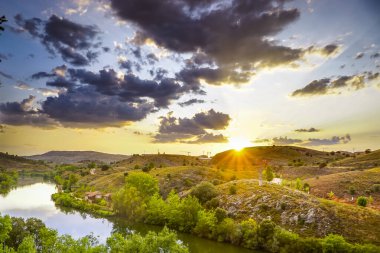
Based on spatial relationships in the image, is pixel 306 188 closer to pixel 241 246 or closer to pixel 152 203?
pixel 241 246

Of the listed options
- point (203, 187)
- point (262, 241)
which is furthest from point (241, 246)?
point (203, 187)

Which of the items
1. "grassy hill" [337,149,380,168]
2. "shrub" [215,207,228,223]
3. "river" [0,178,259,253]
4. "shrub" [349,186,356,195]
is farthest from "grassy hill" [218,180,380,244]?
"grassy hill" [337,149,380,168]

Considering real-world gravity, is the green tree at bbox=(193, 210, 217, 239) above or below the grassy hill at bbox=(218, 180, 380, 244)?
below

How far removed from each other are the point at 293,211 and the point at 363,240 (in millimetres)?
16931

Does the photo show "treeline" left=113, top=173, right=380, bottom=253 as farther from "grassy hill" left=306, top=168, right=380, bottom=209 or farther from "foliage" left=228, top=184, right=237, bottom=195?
"grassy hill" left=306, top=168, right=380, bottom=209

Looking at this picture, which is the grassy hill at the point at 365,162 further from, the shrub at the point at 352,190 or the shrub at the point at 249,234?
the shrub at the point at 249,234

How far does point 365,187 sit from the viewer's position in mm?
98250

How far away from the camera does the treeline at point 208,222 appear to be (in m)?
60.6

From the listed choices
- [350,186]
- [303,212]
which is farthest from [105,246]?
[350,186]

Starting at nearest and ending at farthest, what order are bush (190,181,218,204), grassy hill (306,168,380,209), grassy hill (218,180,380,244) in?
1. grassy hill (218,180,380,244)
2. grassy hill (306,168,380,209)
3. bush (190,181,218,204)

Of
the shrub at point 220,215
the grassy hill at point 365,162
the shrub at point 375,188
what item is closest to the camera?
the shrub at point 220,215

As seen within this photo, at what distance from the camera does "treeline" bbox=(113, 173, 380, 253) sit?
60594 mm

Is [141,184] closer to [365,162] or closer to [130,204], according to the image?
[130,204]

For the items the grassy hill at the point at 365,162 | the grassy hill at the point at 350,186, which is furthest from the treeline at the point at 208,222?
the grassy hill at the point at 365,162
